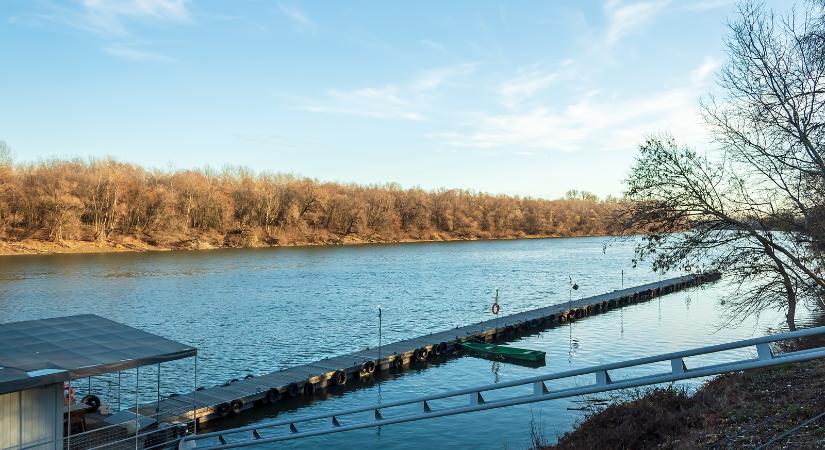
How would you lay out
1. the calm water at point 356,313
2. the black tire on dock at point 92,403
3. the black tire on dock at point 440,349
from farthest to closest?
1. the black tire on dock at point 440,349
2. the calm water at point 356,313
3. the black tire on dock at point 92,403

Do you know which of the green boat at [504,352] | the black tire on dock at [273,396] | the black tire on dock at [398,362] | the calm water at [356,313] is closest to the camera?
the calm water at [356,313]

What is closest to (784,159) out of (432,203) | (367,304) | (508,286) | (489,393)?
(489,393)

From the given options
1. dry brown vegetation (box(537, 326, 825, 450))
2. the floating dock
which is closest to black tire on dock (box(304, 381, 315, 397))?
the floating dock

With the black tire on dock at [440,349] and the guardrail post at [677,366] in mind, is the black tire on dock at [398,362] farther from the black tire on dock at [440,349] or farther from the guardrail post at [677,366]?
the guardrail post at [677,366]

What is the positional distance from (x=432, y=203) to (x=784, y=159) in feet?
490

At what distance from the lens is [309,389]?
2823cm

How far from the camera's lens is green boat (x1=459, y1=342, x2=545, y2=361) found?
34.6m

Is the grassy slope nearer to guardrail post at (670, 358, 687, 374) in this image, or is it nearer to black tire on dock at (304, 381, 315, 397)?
guardrail post at (670, 358, 687, 374)

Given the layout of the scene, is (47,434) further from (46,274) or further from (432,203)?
(432,203)

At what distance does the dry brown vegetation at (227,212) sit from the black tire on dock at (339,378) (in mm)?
51320

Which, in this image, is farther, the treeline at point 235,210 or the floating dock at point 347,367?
the treeline at point 235,210

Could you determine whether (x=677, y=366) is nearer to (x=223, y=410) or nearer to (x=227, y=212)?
(x=223, y=410)

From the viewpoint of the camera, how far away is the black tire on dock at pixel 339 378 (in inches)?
1168

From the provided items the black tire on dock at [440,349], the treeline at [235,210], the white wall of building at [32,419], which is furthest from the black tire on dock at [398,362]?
the treeline at [235,210]
